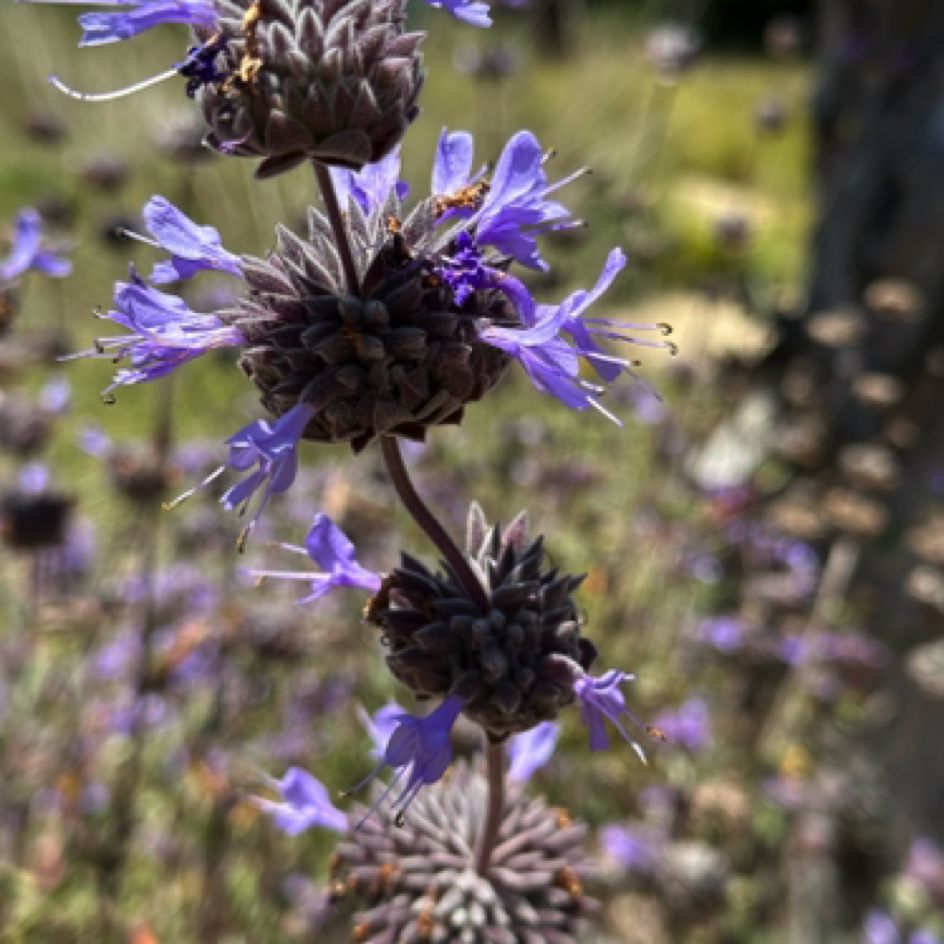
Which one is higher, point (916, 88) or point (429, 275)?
point (429, 275)

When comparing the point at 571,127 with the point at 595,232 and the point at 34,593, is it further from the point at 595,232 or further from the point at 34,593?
the point at 34,593

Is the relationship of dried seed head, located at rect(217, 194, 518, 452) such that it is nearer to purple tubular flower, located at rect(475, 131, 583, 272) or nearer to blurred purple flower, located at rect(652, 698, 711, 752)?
purple tubular flower, located at rect(475, 131, 583, 272)

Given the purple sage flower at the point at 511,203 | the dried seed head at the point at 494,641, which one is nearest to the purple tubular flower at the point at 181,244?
the purple sage flower at the point at 511,203

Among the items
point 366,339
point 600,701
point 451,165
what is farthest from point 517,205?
point 600,701

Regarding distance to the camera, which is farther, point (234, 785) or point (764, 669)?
point (764, 669)

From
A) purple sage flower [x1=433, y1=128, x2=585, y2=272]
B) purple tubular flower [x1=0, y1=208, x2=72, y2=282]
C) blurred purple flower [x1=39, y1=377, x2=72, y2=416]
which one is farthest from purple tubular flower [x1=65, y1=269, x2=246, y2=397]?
blurred purple flower [x1=39, y1=377, x2=72, y2=416]

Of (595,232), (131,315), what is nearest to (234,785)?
(131,315)
